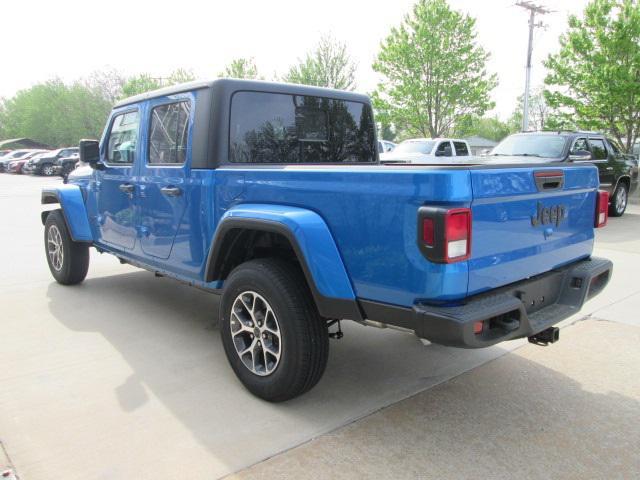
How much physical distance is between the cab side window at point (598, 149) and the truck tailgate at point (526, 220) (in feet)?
31.7

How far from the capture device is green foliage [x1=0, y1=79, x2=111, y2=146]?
191 ft

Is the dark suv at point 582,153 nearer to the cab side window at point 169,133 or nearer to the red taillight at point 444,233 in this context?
the cab side window at point 169,133

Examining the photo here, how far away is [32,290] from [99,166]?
182cm

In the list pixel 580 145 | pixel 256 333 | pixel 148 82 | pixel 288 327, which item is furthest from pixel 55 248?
pixel 148 82

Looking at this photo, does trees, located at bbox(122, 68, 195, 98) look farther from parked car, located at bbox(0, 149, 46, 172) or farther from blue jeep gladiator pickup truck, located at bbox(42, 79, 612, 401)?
blue jeep gladiator pickup truck, located at bbox(42, 79, 612, 401)

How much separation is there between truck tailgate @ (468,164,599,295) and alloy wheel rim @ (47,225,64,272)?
4.75 m

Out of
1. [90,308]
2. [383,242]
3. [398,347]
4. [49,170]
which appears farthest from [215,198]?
[49,170]

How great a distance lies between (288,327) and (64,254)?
12.5 feet

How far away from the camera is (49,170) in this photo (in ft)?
105

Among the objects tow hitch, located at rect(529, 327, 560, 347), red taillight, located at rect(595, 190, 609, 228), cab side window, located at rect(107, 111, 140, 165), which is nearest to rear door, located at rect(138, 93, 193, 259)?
cab side window, located at rect(107, 111, 140, 165)

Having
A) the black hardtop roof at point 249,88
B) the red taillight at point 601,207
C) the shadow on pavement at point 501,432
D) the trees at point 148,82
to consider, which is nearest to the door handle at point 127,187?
the black hardtop roof at point 249,88

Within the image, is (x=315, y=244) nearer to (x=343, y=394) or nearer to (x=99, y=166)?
(x=343, y=394)

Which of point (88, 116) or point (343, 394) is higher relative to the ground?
point (88, 116)

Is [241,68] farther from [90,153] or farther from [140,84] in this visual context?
[90,153]
